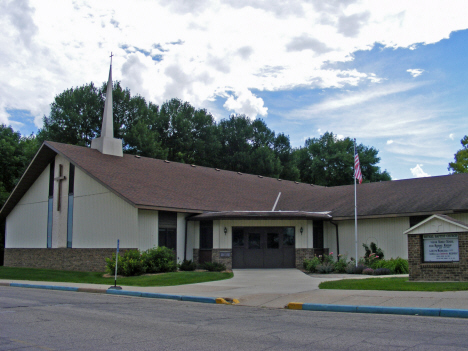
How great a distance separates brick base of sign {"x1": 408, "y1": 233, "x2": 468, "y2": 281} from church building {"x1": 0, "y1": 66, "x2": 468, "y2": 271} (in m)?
7.71

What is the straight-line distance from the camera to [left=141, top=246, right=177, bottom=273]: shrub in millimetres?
23484

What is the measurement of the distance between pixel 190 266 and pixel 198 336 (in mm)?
17466

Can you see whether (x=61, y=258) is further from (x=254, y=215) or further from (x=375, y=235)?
(x=375, y=235)

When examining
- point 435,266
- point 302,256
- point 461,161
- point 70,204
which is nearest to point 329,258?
point 302,256

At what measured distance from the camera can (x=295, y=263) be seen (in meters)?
27.2

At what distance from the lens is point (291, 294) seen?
15.3 m

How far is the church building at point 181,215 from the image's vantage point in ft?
84.8

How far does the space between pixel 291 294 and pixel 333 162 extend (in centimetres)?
5087

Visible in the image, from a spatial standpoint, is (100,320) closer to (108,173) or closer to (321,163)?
(108,173)

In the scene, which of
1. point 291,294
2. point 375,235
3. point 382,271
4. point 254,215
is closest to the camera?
point 291,294

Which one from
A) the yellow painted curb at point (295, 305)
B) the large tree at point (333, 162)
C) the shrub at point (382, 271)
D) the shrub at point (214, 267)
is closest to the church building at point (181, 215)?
the shrub at point (214, 267)

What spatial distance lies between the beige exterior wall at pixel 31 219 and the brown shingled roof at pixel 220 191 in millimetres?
616

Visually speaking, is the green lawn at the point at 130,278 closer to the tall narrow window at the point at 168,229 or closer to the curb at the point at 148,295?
the curb at the point at 148,295

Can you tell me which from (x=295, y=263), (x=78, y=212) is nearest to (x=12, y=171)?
(x=78, y=212)
